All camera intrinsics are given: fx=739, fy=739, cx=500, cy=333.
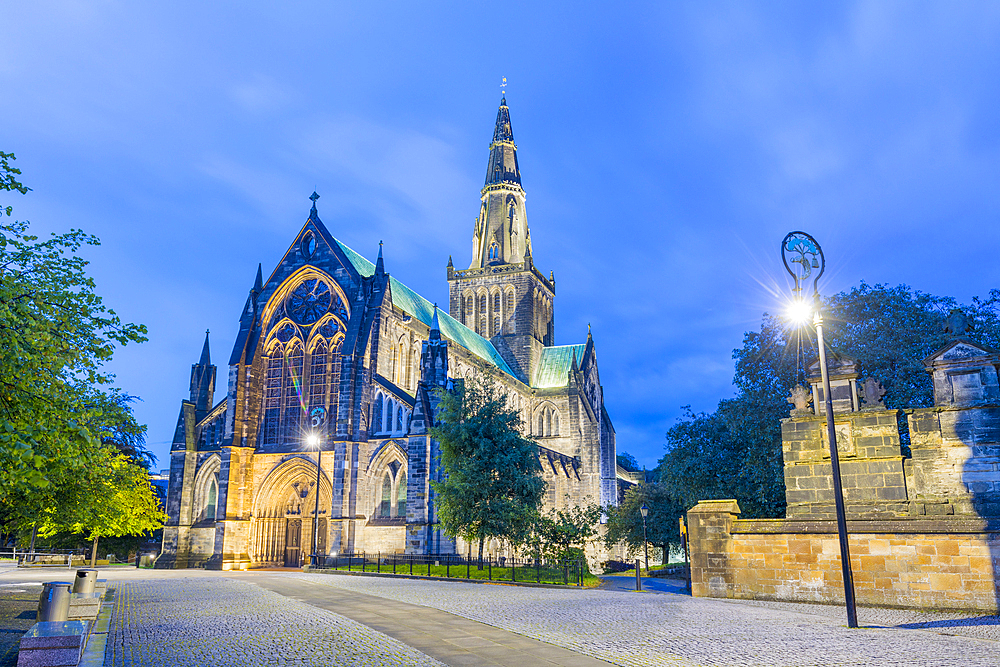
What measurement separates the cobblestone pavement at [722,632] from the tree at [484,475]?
463 inches

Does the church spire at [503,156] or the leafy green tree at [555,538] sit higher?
the church spire at [503,156]

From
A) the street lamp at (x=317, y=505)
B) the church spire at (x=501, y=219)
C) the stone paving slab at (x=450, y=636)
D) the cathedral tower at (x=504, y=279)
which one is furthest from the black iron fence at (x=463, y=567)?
the church spire at (x=501, y=219)

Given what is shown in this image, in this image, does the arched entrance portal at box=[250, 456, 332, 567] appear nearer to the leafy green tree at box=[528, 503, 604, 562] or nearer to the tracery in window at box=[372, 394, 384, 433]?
the tracery in window at box=[372, 394, 384, 433]

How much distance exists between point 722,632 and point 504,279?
54.8 meters

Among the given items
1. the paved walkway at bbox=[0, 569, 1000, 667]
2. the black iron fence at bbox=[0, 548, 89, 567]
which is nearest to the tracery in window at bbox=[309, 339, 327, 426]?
the black iron fence at bbox=[0, 548, 89, 567]

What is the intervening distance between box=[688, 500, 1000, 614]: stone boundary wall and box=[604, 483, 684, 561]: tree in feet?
101

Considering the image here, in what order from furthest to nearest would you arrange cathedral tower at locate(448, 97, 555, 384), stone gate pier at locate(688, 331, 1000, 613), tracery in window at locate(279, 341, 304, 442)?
cathedral tower at locate(448, 97, 555, 384), tracery in window at locate(279, 341, 304, 442), stone gate pier at locate(688, 331, 1000, 613)

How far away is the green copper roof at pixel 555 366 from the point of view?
202ft

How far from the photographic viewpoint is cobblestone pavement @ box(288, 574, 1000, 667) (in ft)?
29.1

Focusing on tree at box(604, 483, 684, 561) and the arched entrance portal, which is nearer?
the arched entrance portal

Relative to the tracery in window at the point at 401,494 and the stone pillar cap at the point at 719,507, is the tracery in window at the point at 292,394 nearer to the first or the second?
the tracery in window at the point at 401,494

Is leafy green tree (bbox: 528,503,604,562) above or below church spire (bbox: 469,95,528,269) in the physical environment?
below

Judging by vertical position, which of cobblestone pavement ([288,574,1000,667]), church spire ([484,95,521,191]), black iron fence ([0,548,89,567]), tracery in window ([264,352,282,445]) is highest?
church spire ([484,95,521,191])

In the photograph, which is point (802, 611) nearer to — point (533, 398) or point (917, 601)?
point (917, 601)
